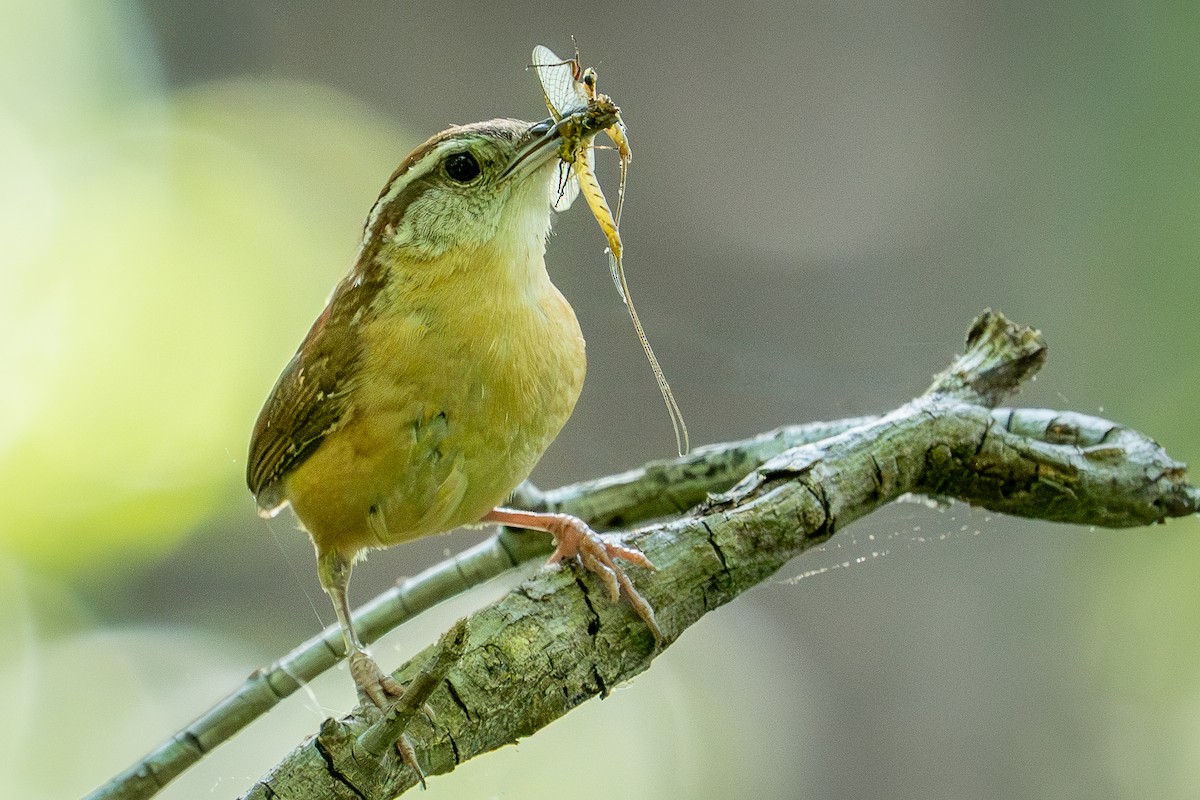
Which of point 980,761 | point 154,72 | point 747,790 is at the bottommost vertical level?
point 980,761

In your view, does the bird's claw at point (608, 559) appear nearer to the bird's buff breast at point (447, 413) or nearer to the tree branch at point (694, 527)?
the tree branch at point (694, 527)

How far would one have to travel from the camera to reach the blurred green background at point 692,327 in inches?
100

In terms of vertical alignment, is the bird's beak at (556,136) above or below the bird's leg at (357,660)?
→ above

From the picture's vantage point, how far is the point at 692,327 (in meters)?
2.63

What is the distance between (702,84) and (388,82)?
3.60 feet

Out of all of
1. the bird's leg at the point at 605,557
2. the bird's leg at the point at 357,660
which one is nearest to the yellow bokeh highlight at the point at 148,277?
the bird's leg at the point at 357,660

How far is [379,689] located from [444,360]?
560 millimetres

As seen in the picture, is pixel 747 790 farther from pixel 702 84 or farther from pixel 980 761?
pixel 702 84

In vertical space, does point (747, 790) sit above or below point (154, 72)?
below

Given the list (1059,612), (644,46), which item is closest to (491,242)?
(644,46)

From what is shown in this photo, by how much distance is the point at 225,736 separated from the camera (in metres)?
1.94

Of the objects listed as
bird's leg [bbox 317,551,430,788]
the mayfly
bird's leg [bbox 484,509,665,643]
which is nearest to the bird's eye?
the mayfly

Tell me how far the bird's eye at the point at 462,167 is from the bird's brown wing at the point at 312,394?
257 mm

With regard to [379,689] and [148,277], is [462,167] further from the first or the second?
[148,277]
